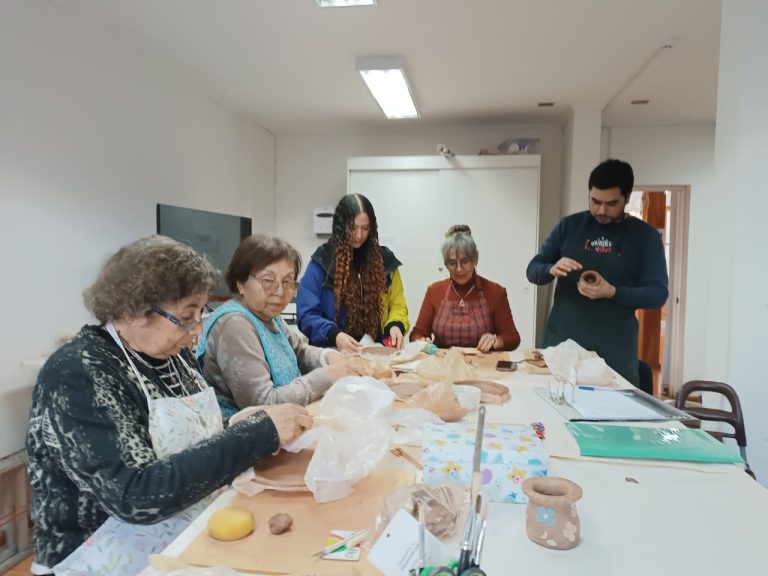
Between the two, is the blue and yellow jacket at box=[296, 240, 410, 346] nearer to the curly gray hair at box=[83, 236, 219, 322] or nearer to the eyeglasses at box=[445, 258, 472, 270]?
the eyeglasses at box=[445, 258, 472, 270]

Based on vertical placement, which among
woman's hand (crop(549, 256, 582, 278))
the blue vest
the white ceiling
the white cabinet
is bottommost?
the blue vest

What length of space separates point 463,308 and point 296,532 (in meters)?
1.95

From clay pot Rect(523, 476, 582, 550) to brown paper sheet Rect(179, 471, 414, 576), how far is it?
28 centimetres

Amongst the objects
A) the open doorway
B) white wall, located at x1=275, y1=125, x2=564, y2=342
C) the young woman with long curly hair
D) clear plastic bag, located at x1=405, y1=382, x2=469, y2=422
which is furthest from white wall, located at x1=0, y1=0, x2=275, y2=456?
the open doorway

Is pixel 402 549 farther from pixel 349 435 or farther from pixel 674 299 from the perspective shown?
pixel 674 299

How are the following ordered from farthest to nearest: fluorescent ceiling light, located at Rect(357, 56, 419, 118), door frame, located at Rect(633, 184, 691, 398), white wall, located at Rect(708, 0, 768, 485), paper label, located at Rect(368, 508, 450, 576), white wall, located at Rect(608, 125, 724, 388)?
door frame, located at Rect(633, 184, 691, 398) → white wall, located at Rect(608, 125, 724, 388) → fluorescent ceiling light, located at Rect(357, 56, 419, 118) → white wall, located at Rect(708, 0, 768, 485) → paper label, located at Rect(368, 508, 450, 576)

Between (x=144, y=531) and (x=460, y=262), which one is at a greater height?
(x=460, y=262)

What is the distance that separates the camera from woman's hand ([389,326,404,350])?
93.0 inches

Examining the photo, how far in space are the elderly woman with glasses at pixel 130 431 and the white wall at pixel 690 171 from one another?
4.69m

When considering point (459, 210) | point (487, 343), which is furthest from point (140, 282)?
point (459, 210)

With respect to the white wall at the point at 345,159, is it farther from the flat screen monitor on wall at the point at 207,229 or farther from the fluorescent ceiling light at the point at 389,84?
the flat screen monitor on wall at the point at 207,229

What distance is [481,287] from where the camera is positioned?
2723 millimetres

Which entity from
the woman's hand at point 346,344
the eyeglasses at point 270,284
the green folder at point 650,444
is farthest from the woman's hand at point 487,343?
the eyeglasses at point 270,284

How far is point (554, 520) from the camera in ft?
2.66
